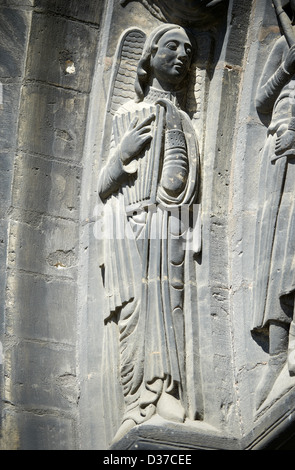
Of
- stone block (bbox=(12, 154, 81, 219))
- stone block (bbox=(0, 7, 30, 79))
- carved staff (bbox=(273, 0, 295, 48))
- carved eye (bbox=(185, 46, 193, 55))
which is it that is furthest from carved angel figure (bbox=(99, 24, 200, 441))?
stone block (bbox=(0, 7, 30, 79))

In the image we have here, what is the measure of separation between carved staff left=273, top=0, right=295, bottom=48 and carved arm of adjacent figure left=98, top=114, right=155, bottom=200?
0.85 meters

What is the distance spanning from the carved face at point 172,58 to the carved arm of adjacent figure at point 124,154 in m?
0.26

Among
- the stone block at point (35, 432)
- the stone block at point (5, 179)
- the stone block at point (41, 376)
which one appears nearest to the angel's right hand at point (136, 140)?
the stone block at point (5, 179)

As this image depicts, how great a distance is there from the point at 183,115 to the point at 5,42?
1.18 meters

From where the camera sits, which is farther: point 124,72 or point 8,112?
point 8,112

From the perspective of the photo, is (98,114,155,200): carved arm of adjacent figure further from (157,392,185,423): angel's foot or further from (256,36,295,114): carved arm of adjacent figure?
(157,392,185,423): angel's foot

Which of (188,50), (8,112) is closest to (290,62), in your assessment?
(188,50)

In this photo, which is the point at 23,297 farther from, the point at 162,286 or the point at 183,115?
the point at 183,115

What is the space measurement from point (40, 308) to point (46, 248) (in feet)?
1.20

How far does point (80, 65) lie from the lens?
812 centimetres

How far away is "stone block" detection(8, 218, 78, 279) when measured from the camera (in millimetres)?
7766

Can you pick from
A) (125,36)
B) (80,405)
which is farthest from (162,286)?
(125,36)

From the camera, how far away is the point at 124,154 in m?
7.62

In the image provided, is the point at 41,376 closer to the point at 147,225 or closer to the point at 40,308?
the point at 40,308
